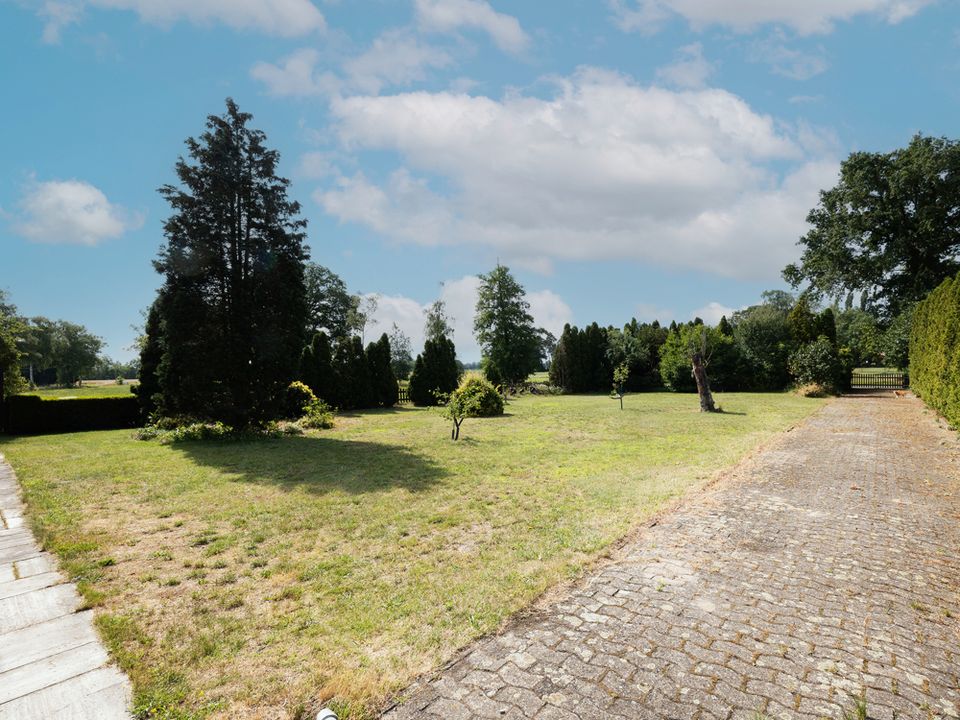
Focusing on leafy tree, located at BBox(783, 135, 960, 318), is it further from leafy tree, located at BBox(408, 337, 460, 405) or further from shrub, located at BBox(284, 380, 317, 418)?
shrub, located at BBox(284, 380, 317, 418)

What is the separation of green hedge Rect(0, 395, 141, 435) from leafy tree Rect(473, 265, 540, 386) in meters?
24.7

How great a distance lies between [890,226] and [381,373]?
28853 mm

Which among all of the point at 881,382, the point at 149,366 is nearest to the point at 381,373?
the point at 149,366

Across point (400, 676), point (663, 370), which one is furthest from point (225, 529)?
point (663, 370)

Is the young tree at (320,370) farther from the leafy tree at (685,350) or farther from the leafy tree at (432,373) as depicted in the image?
the leafy tree at (685,350)

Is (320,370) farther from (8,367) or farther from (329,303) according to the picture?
(329,303)

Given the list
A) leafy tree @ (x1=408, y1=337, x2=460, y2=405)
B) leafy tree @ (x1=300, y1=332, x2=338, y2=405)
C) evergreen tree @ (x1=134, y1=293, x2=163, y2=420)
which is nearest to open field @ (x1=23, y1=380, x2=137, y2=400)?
evergreen tree @ (x1=134, y1=293, x2=163, y2=420)

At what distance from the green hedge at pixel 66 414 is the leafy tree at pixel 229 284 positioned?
500 cm

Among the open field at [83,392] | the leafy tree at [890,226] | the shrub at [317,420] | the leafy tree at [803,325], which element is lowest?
the shrub at [317,420]

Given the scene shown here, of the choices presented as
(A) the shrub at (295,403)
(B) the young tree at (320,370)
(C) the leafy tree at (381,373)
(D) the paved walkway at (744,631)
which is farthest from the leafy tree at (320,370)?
(D) the paved walkway at (744,631)

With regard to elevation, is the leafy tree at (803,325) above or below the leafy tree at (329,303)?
below

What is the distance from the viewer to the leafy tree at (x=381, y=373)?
2394 centimetres

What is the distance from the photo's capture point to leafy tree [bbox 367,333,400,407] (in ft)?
78.5

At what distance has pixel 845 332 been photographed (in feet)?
173
